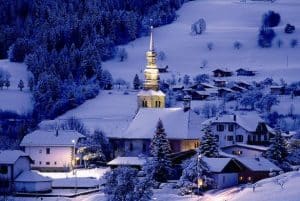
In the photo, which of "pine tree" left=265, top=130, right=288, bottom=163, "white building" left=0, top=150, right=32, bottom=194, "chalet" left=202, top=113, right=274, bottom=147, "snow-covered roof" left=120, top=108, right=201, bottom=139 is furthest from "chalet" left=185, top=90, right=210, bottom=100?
"white building" left=0, top=150, right=32, bottom=194

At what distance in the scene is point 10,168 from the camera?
196ft

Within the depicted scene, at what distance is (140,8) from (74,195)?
115 m

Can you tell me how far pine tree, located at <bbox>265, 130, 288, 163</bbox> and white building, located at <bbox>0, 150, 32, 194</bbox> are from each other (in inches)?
558

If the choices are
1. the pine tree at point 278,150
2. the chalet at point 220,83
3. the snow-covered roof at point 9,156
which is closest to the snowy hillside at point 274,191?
the pine tree at point 278,150

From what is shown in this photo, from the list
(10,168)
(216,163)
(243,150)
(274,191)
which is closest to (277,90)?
(243,150)

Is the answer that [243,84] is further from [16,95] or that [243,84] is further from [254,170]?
[254,170]

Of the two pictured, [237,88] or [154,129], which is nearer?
[154,129]

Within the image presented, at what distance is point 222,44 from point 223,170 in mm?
90536

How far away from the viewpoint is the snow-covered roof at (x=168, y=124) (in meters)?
67.8

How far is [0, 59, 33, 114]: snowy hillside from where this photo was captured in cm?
10472

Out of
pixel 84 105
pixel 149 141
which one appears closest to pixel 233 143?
pixel 149 141

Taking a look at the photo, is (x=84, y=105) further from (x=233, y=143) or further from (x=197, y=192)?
(x=197, y=192)

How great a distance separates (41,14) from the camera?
155 metres

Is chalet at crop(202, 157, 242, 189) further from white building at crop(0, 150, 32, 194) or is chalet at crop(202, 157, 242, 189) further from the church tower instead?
Answer: the church tower
